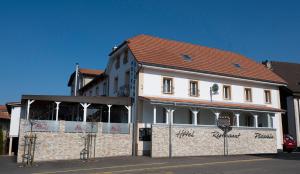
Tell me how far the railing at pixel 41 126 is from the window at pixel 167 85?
8.27 m

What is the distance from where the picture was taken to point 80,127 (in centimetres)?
1928

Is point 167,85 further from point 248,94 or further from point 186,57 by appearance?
point 248,94

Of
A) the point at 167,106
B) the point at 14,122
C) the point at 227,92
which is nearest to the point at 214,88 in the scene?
the point at 227,92

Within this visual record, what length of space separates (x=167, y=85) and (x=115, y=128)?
5464mm

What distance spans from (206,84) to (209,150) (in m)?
5.72

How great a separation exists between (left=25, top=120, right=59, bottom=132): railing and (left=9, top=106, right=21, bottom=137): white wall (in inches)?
318

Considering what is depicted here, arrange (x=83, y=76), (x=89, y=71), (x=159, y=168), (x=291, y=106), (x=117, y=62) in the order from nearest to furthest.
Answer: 1. (x=159, y=168)
2. (x=117, y=62)
3. (x=291, y=106)
4. (x=83, y=76)
5. (x=89, y=71)

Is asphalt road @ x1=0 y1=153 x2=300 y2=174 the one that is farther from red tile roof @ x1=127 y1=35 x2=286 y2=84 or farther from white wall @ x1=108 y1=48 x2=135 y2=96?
white wall @ x1=108 y1=48 x2=135 y2=96

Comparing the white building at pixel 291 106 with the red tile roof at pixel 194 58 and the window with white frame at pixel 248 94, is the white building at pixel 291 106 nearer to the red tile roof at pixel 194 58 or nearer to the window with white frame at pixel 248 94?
the red tile roof at pixel 194 58

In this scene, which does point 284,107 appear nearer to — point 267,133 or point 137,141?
point 267,133

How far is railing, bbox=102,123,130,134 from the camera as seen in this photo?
20.1m

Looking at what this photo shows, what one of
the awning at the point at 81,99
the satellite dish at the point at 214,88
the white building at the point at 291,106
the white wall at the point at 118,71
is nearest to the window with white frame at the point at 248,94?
the satellite dish at the point at 214,88

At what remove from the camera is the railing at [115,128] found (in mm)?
20094

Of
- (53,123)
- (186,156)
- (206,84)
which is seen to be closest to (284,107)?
(206,84)
